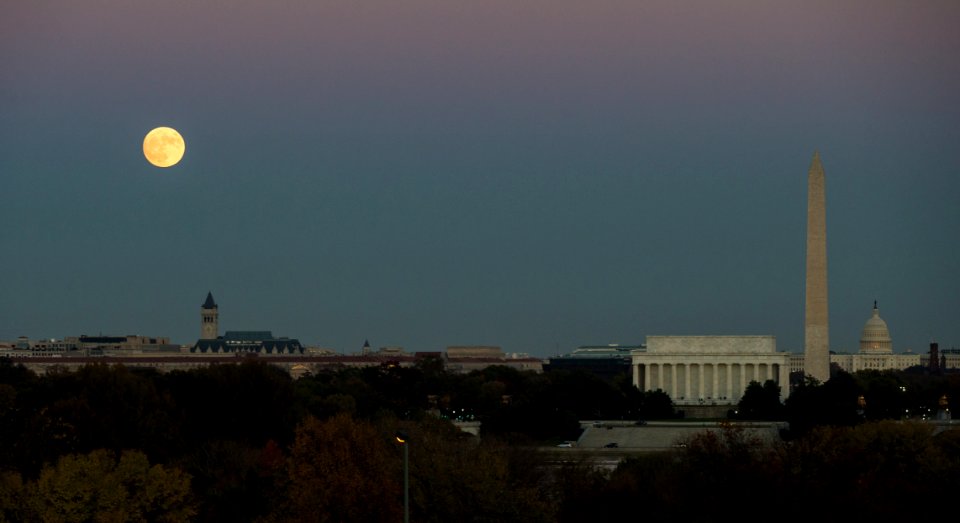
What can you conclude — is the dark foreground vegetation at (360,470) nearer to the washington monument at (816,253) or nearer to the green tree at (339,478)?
the green tree at (339,478)

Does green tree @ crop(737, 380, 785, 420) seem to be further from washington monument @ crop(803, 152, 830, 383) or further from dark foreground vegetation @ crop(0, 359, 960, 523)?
dark foreground vegetation @ crop(0, 359, 960, 523)

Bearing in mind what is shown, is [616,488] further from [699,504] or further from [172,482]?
[172,482]

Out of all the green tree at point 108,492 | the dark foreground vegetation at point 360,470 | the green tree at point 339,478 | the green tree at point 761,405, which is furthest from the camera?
the green tree at point 761,405

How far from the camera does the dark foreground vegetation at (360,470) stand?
145 ft

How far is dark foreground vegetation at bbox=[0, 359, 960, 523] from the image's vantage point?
1741 inches

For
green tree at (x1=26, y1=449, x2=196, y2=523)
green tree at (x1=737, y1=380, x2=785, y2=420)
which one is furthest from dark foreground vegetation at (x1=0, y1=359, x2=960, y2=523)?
green tree at (x1=737, y1=380, x2=785, y2=420)

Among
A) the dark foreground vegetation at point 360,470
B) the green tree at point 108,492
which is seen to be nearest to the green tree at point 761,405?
the dark foreground vegetation at point 360,470

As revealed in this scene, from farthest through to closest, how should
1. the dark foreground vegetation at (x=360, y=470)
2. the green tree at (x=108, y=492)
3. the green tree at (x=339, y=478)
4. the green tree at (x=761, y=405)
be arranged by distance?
the green tree at (x=761, y=405), the green tree at (x=108, y=492), the green tree at (x=339, y=478), the dark foreground vegetation at (x=360, y=470)

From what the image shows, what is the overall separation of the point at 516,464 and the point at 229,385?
19143 mm

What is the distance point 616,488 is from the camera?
47.3 metres

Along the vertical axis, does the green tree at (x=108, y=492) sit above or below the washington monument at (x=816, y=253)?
below

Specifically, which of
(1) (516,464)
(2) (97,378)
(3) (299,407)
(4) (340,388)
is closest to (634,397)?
(4) (340,388)

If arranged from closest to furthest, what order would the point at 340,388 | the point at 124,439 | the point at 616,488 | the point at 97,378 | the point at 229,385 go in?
the point at 616,488
the point at 124,439
the point at 97,378
the point at 229,385
the point at 340,388

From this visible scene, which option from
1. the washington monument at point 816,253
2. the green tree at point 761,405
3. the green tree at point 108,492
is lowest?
the green tree at point 108,492
